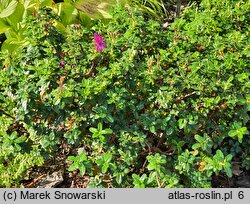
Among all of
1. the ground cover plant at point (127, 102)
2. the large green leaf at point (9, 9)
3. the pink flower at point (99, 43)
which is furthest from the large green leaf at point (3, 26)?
the pink flower at point (99, 43)

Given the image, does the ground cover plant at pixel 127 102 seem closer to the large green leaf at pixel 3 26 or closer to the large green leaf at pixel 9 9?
the large green leaf at pixel 9 9

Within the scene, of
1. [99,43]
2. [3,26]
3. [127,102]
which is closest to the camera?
[127,102]

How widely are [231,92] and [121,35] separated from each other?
0.79 meters

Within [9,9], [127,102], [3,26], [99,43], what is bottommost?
[127,102]

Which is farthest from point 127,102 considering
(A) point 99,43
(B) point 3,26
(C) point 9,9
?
(B) point 3,26

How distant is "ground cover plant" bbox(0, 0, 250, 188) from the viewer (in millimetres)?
2523

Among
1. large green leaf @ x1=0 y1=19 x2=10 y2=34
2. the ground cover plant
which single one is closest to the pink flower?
the ground cover plant

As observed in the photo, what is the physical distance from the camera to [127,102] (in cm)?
261

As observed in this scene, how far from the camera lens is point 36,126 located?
8.89 feet

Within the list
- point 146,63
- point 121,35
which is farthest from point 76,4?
point 146,63

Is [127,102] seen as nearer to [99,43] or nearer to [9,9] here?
[99,43]

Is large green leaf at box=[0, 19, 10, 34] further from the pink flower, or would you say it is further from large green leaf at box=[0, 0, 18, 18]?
the pink flower

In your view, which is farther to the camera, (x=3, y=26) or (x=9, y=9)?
(x=3, y=26)
